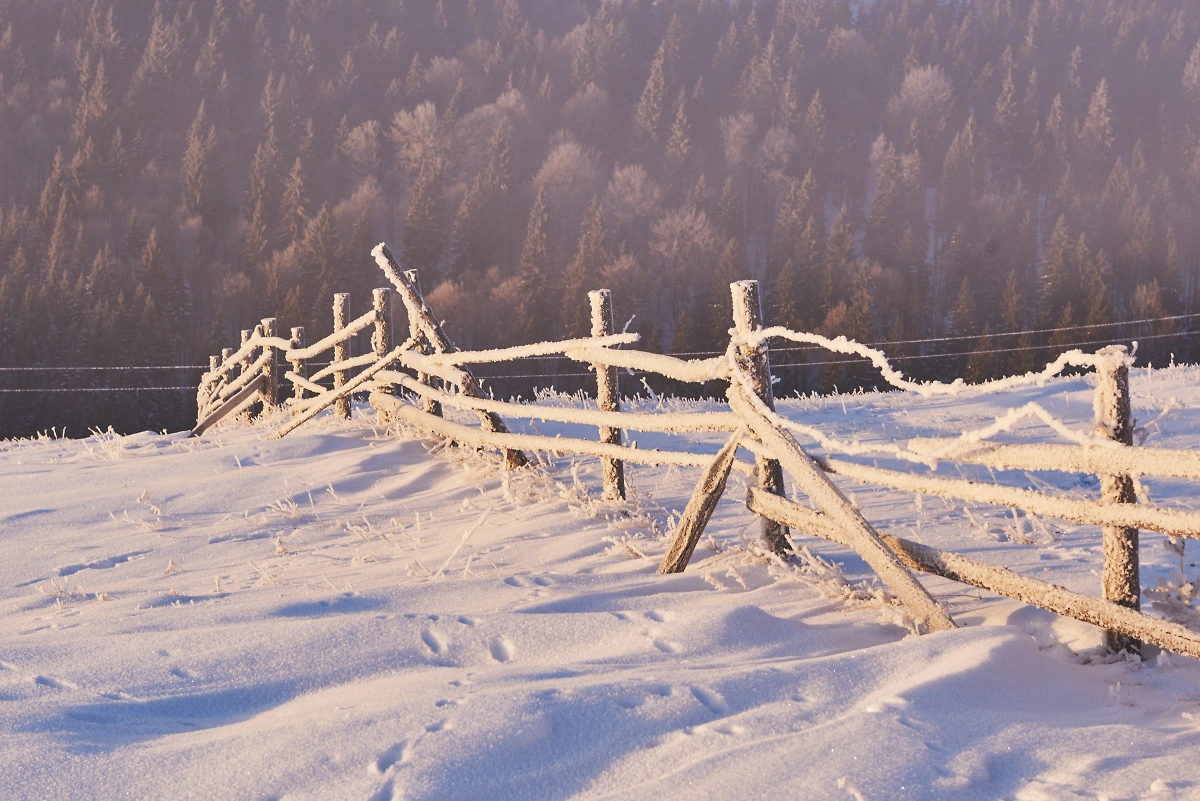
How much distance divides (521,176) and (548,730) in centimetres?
9327

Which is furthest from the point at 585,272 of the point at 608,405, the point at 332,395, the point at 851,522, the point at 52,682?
the point at 52,682

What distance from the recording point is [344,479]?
641cm

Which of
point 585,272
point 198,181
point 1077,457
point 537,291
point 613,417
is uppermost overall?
point 198,181

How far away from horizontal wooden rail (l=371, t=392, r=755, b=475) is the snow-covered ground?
0.87ft

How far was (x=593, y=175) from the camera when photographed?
9075 centimetres

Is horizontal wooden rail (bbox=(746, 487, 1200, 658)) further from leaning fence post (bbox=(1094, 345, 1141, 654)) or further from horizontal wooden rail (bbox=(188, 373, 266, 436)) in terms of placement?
horizontal wooden rail (bbox=(188, 373, 266, 436))

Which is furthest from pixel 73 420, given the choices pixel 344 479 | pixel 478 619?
pixel 478 619

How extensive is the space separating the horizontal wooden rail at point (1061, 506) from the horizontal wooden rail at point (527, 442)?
36.5 inches

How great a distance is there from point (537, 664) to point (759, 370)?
160 cm

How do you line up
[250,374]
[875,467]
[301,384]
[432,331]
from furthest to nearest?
[250,374], [301,384], [432,331], [875,467]

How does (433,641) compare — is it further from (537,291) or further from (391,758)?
(537,291)

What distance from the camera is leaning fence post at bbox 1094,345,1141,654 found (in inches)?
122

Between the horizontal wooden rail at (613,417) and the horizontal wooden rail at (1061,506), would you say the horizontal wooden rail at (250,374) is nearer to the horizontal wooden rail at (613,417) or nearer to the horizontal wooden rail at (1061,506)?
the horizontal wooden rail at (613,417)

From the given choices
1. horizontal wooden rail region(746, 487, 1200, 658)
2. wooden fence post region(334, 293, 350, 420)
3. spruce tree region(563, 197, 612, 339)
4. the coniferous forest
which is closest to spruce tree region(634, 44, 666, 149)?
the coniferous forest
